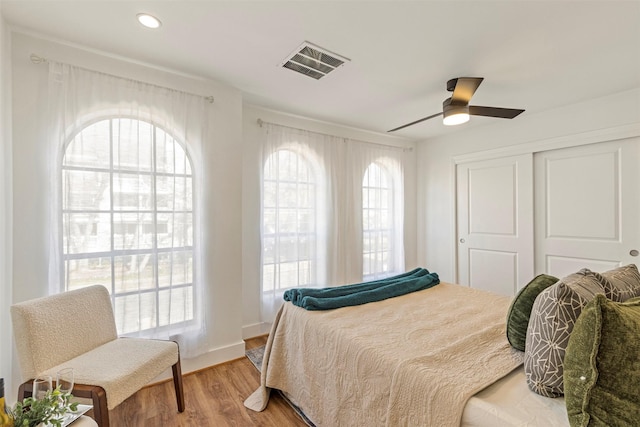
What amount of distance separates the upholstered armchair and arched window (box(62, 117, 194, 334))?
233 millimetres

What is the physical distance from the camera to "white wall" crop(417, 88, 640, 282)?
2.79 metres

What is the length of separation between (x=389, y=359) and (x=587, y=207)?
3078 millimetres

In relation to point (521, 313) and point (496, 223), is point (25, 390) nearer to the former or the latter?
point (521, 313)

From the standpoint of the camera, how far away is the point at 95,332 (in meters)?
1.82

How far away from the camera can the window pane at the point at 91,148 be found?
1.98 meters

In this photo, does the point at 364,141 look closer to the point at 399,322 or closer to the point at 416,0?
the point at 416,0

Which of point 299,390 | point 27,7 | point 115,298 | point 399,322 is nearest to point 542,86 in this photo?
point 399,322

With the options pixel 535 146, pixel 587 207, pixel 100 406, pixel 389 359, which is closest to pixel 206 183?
pixel 100 406

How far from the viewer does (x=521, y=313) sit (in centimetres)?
Answer: 138

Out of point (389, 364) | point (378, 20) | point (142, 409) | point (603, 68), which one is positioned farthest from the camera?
point (603, 68)

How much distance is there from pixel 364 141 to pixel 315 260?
1.85m

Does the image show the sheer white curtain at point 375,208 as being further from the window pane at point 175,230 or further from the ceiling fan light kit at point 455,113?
the window pane at point 175,230

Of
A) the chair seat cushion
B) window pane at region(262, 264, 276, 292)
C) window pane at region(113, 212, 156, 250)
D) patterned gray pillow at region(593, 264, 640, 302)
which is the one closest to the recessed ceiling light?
window pane at region(113, 212, 156, 250)

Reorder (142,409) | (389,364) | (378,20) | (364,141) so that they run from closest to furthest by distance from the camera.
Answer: (389,364) → (378,20) → (142,409) → (364,141)
